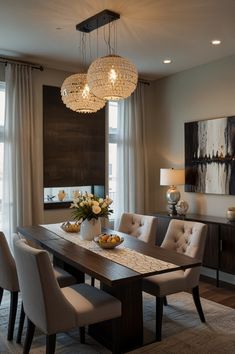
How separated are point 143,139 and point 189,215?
62.3 inches

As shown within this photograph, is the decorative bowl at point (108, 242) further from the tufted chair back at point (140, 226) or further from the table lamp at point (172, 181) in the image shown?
the table lamp at point (172, 181)

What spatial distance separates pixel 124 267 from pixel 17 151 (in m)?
2.73

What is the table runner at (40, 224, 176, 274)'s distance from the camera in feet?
8.29

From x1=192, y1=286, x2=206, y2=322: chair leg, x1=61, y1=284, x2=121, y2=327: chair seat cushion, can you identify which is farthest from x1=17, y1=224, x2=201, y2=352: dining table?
x1=192, y1=286, x2=206, y2=322: chair leg

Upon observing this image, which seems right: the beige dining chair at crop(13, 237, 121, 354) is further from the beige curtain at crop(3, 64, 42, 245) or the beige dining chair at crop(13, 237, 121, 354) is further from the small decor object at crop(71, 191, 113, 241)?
the beige curtain at crop(3, 64, 42, 245)

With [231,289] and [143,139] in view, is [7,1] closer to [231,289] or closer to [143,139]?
[143,139]

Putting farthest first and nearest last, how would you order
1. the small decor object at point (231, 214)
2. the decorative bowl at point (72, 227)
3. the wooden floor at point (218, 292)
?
the small decor object at point (231, 214)
the wooden floor at point (218, 292)
the decorative bowl at point (72, 227)

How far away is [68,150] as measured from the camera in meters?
5.18

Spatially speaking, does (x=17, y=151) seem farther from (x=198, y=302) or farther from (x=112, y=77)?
(x=198, y=302)

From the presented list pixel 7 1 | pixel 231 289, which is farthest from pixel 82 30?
pixel 231 289

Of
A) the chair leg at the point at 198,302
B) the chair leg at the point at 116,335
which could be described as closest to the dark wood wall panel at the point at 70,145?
the chair leg at the point at 198,302

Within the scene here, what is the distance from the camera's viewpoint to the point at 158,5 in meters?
3.16

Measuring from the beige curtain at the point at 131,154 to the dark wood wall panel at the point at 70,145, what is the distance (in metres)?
0.33

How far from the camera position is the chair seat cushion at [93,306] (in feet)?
7.98
